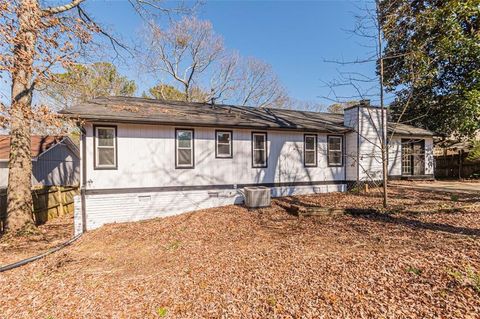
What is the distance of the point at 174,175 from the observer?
9516mm

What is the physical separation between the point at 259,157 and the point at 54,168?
16542 millimetres

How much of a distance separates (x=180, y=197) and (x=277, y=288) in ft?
21.2

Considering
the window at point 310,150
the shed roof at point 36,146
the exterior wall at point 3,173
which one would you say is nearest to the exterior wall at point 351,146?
the window at point 310,150

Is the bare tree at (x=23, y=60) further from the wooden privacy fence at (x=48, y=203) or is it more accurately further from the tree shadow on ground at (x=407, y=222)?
the tree shadow on ground at (x=407, y=222)

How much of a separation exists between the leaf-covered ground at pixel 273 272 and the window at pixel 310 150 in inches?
170

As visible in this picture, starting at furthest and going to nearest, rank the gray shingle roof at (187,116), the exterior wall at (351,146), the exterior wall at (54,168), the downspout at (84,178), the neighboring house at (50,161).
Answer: the exterior wall at (54,168)
the neighboring house at (50,161)
the exterior wall at (351,146)
the gray shingle roof at (187,116)
the downspout at (84,178)

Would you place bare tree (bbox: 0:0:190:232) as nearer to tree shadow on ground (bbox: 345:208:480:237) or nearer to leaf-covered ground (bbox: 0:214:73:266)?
leaf-covered ground (bbox: 0:214:73:266)

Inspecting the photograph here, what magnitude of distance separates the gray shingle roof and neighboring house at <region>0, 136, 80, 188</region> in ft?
33.1

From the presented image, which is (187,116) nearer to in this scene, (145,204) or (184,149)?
(184,149)

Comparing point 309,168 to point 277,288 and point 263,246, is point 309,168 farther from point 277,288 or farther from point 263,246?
point 277,288

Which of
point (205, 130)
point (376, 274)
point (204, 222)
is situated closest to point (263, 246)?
point (376, 274)

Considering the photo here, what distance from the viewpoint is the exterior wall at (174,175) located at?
28.3ft

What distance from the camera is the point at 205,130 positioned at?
392 inches

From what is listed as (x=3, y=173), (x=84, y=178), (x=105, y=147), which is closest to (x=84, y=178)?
(x=84, y=178)
